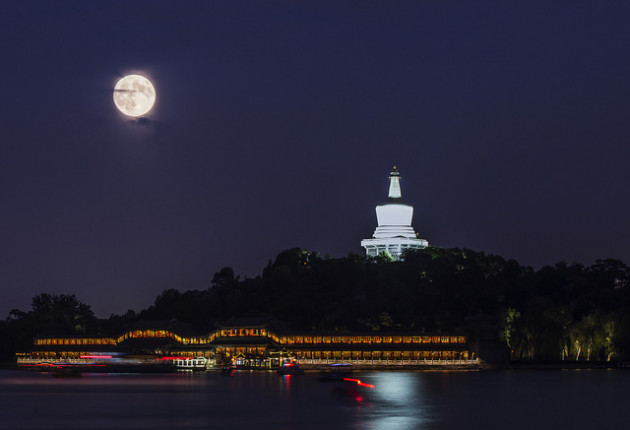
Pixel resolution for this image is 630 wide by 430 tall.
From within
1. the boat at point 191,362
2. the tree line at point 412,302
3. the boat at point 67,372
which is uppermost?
the tree line at point 412,302

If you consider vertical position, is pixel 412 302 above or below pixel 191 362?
above

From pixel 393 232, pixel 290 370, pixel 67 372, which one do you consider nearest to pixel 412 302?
pixel 290 370

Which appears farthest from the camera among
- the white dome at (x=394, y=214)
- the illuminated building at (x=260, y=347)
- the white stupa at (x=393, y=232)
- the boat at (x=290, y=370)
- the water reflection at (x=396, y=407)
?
the white dome at (x=394, y=214)

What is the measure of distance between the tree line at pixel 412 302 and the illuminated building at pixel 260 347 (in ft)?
12.3

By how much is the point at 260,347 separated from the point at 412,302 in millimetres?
19556

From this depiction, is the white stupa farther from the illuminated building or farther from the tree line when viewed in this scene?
the illuminated building

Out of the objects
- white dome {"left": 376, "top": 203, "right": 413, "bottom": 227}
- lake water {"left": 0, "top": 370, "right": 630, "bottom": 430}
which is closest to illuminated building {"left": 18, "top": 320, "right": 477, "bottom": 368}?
lake water {"left": 0, "top": 370, "right": 630, "bottom": 430}

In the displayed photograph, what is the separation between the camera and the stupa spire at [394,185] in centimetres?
17388

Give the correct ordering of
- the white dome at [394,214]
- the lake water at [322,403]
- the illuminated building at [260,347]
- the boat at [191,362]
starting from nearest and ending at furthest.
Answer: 1. the lake water at [322,403]
2. the illuminated building at [260,347]
3. the boat at [191,362]
4. the white dome at [394,214]

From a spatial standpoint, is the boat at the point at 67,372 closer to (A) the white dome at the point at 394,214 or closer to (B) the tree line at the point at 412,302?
(B) the tree line at the point at 412,302

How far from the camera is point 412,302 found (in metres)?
132

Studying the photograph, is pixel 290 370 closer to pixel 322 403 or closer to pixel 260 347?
pixel 260 347

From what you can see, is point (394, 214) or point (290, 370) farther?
point (394, 214)

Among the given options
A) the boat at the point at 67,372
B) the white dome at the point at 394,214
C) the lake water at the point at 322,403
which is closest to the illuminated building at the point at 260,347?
the boat at the point at 67,372
